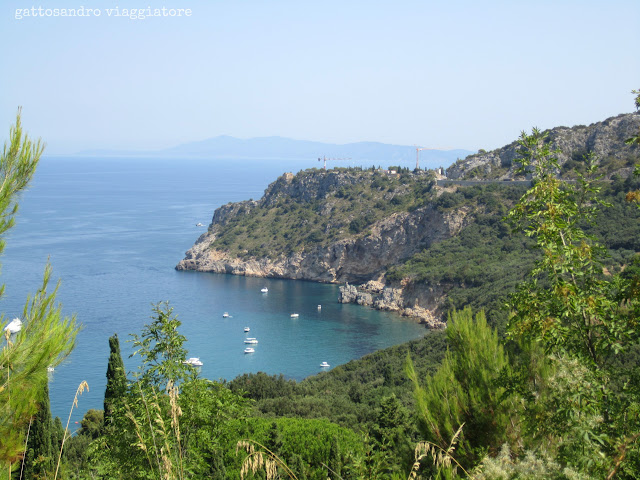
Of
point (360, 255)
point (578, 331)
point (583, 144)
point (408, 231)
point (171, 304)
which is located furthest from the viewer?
point (360, 255)

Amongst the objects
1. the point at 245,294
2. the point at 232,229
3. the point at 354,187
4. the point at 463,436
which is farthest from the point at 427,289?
the point at 463,436

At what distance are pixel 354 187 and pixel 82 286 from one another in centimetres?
2970

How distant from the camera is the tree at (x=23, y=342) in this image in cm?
397

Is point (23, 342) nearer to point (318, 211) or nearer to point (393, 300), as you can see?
point (393, 300)

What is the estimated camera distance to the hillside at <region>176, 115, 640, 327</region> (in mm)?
41812

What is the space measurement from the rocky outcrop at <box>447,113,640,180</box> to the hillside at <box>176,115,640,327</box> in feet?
0.32

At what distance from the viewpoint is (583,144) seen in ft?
164

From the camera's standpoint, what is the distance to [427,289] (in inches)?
1748

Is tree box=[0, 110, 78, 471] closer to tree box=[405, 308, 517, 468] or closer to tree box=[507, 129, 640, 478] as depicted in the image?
tree box=[507, 129, 640, 478]

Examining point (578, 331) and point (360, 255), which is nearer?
point (578, 331)

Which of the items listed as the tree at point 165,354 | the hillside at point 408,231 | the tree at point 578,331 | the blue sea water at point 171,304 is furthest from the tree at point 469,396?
the hillside at point 408,231

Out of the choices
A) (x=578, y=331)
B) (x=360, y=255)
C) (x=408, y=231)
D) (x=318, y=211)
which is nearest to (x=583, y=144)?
(x=408, y=231)

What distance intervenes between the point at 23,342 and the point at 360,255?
50894mm

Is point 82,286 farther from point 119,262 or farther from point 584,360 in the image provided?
point 584,360
